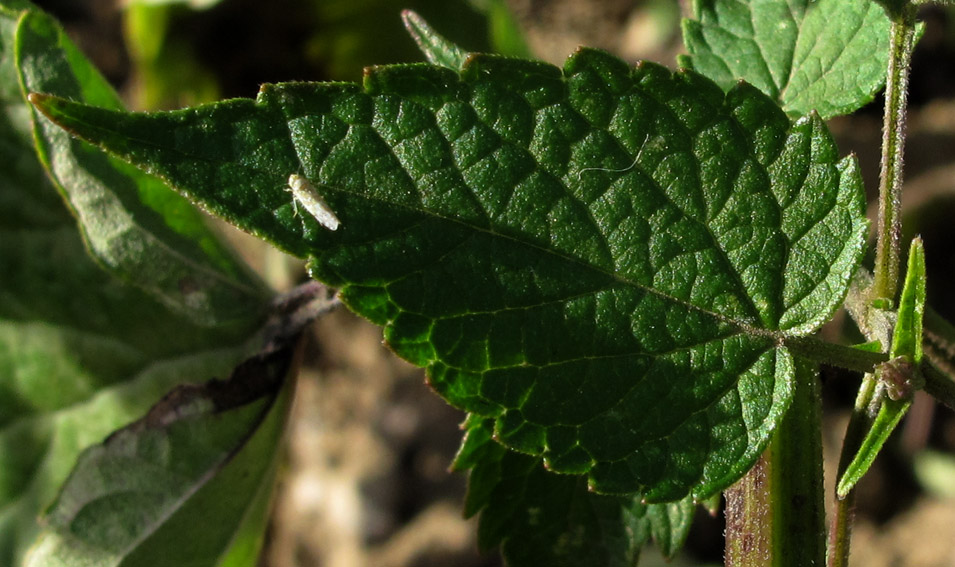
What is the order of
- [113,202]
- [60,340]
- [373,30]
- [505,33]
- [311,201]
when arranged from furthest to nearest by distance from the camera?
[373,30] → [505,33] → [60,340] → [113,202] → [311,201]

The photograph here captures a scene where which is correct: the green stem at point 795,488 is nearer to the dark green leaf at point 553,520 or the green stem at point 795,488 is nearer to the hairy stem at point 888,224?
the hairy stem at point 888,224

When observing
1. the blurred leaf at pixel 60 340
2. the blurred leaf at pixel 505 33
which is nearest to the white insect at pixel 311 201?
the blurred leaf at pixel 60 340

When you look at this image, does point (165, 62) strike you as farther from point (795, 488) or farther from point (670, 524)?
point (795, 488)

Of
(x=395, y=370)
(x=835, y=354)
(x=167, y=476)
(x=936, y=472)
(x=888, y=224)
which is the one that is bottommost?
(x=167, y=476)

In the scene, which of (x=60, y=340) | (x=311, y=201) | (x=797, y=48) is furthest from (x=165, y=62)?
(x=311, y=201)

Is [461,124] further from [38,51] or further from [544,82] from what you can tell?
Answer: [38,51]

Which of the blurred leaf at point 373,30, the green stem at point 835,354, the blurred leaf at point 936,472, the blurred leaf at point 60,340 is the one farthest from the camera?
the blurred leaf at point 373,30

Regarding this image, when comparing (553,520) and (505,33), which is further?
(505,33)

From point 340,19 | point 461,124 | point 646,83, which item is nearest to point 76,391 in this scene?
point 461,124
